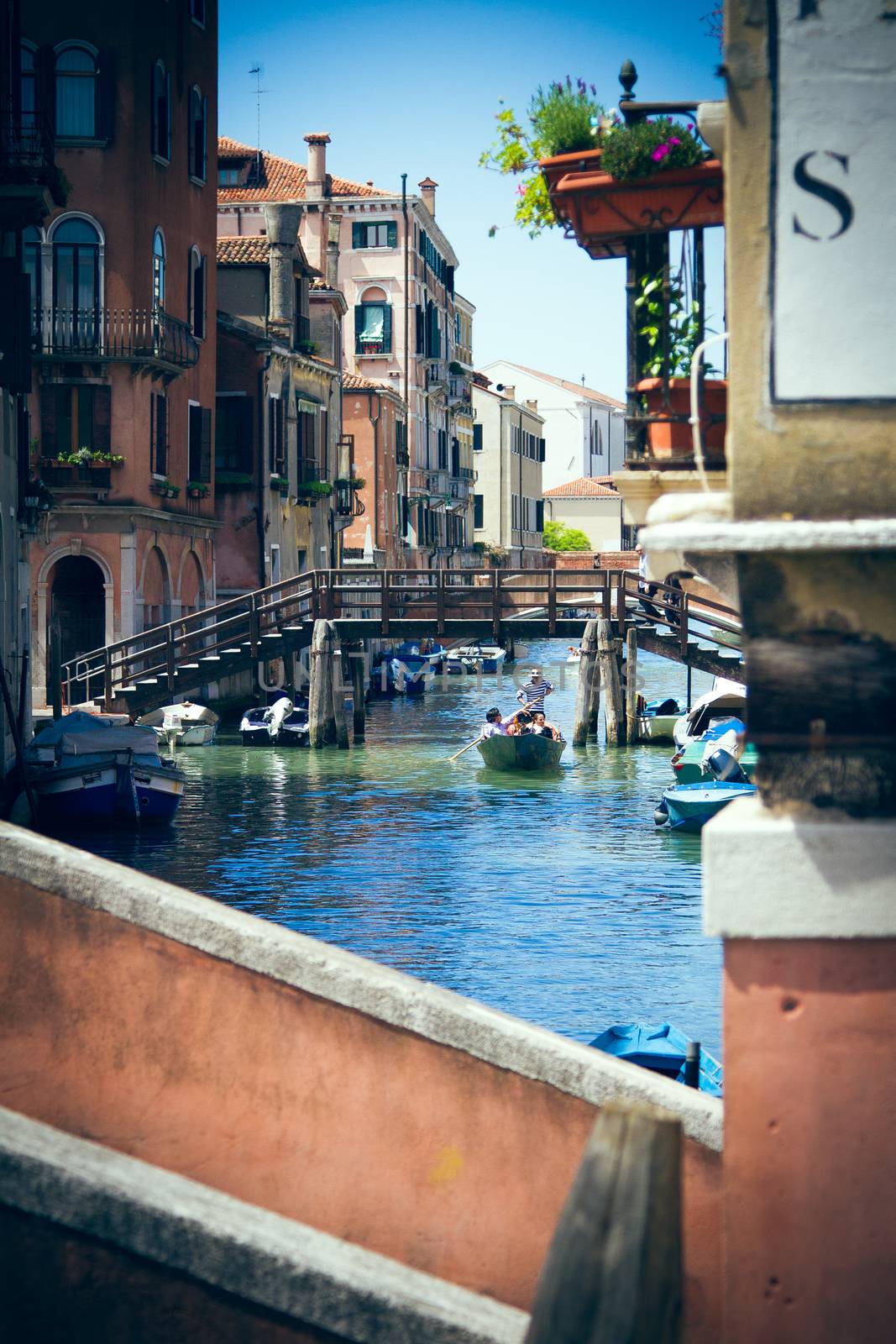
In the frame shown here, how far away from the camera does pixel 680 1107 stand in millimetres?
4844

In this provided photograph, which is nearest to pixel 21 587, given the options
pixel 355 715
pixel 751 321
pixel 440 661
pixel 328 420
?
pixel 355 715

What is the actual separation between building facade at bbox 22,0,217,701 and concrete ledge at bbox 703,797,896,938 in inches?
1111

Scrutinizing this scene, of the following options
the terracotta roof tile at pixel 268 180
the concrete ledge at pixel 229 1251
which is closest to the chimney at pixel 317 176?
the terracotta roof tile at pixel 268 180

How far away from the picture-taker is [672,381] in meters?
5.82

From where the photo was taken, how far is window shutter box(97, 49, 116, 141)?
103ft

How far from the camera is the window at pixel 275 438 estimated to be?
131 feet

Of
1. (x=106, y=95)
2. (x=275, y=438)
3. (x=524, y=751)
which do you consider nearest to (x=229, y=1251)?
(x=524, y=751)

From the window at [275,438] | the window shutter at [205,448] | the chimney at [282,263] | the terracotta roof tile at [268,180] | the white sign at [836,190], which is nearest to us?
the white sign at [836,190]

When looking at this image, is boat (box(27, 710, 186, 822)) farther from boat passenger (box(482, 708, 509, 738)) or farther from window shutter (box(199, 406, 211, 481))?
window shutter (box(199, 406, 211, 481))

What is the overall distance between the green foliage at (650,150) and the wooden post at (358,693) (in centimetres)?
2979

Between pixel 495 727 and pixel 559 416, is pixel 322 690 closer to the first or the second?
pixel 495 727

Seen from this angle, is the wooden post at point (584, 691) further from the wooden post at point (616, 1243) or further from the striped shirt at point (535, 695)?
the wooden post at point (616, 1243)

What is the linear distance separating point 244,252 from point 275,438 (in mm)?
4608

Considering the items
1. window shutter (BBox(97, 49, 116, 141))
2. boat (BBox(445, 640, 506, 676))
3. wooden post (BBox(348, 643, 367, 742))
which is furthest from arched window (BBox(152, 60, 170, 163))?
boat (BBox(445, 640, 506, 676))
